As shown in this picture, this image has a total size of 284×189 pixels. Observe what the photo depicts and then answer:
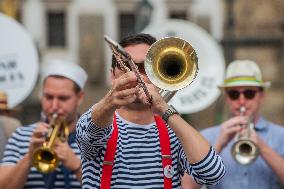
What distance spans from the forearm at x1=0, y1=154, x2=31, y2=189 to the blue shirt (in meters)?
1.08

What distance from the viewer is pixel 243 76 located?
536cm

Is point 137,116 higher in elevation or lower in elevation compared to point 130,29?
lower

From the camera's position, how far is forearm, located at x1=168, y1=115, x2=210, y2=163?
3307 mm

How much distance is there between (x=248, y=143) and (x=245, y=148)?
75 millimetres

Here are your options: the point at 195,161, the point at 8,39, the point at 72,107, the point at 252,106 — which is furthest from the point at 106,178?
the point at 8,39

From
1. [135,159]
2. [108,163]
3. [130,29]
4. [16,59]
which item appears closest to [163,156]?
[135,159]

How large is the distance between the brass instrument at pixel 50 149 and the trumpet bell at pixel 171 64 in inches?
57.0

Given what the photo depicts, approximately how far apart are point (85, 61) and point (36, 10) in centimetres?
211

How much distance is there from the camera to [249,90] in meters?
5.22

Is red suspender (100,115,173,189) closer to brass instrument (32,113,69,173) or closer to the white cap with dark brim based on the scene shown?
brass instrument (32,113,69,173)

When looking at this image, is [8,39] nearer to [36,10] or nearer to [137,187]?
[137,187]

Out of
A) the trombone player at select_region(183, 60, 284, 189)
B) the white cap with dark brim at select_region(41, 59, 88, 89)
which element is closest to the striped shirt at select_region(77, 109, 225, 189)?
the trombone player at select_region(183, 60, 284, 189)

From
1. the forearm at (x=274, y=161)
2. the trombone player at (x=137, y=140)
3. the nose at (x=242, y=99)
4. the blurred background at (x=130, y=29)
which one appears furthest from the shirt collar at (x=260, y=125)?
the blurred background at (x=130, y=29)

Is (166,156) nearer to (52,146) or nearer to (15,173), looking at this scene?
(15,173)
